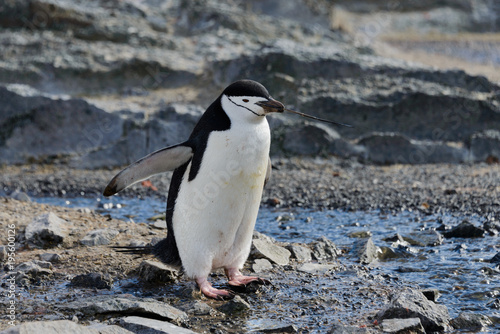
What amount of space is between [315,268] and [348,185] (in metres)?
3.13

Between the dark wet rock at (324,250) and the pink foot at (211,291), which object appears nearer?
the pink foot at (211,291)

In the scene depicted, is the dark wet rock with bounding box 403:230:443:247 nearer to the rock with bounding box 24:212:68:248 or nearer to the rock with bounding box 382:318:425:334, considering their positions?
the rock with bounding box 382:318:425:334

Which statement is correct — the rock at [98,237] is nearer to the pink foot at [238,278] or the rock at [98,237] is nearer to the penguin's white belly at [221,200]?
the penguin's white belly at [221,200]

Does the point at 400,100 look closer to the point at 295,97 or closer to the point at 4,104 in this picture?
the point at 295,97

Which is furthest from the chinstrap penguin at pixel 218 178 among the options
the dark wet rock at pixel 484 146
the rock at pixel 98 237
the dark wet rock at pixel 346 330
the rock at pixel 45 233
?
the dark wet rock at pixel 484 146

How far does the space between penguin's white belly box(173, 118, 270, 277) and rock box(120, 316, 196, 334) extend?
0.73 metres

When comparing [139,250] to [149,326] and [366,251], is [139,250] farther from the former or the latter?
[366,251]

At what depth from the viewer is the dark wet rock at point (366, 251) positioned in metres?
4.70

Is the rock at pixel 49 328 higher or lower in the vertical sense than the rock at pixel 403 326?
lower

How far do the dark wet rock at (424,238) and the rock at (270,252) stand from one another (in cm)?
116

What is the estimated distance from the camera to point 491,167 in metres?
8.67

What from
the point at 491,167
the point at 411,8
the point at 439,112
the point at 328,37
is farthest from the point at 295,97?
the point at 411,8

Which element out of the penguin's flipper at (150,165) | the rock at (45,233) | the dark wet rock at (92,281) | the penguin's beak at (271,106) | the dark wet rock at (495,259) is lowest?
the rock at (45,233)

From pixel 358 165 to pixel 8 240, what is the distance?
Answer: 5.60 m
